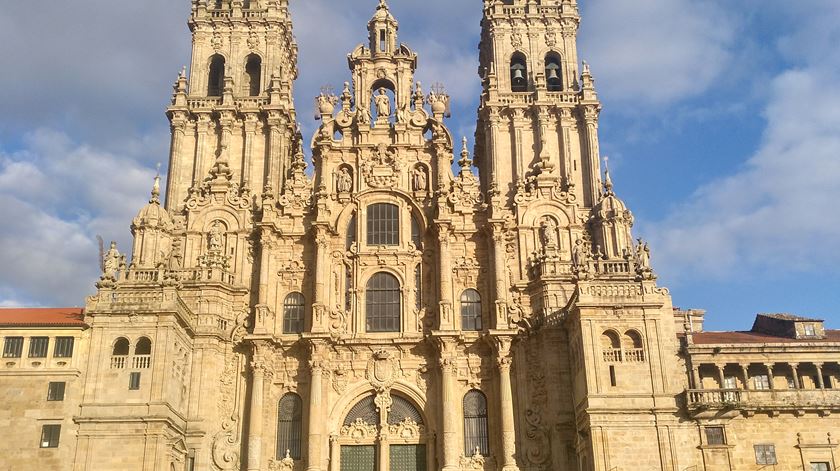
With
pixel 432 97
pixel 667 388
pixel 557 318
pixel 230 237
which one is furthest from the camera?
pixel 432 97

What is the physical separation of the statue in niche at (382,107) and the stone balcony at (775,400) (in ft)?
71.6

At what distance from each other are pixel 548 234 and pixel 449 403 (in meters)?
9.78

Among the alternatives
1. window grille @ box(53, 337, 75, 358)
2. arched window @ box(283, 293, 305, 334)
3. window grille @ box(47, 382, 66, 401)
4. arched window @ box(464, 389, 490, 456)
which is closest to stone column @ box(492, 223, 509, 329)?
arched window @ box(464, 389, 490, 456)

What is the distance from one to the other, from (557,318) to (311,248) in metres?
12.9

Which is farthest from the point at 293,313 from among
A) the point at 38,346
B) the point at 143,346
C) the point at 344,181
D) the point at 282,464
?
the point at 38,346

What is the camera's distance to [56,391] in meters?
36.1

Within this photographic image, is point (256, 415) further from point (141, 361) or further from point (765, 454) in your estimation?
point (765, 454)

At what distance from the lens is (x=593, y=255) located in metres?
42.2

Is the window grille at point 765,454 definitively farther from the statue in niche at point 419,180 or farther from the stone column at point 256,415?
the stone column at point 256,415

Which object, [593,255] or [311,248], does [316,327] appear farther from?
[593,255]

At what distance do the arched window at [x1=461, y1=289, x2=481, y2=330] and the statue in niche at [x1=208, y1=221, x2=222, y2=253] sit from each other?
40.7ft

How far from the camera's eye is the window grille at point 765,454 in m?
38.4

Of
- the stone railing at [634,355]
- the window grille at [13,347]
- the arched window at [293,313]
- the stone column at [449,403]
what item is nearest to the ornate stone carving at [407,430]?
the stone column at [449,403]

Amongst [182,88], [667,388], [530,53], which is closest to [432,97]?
[530,53]
